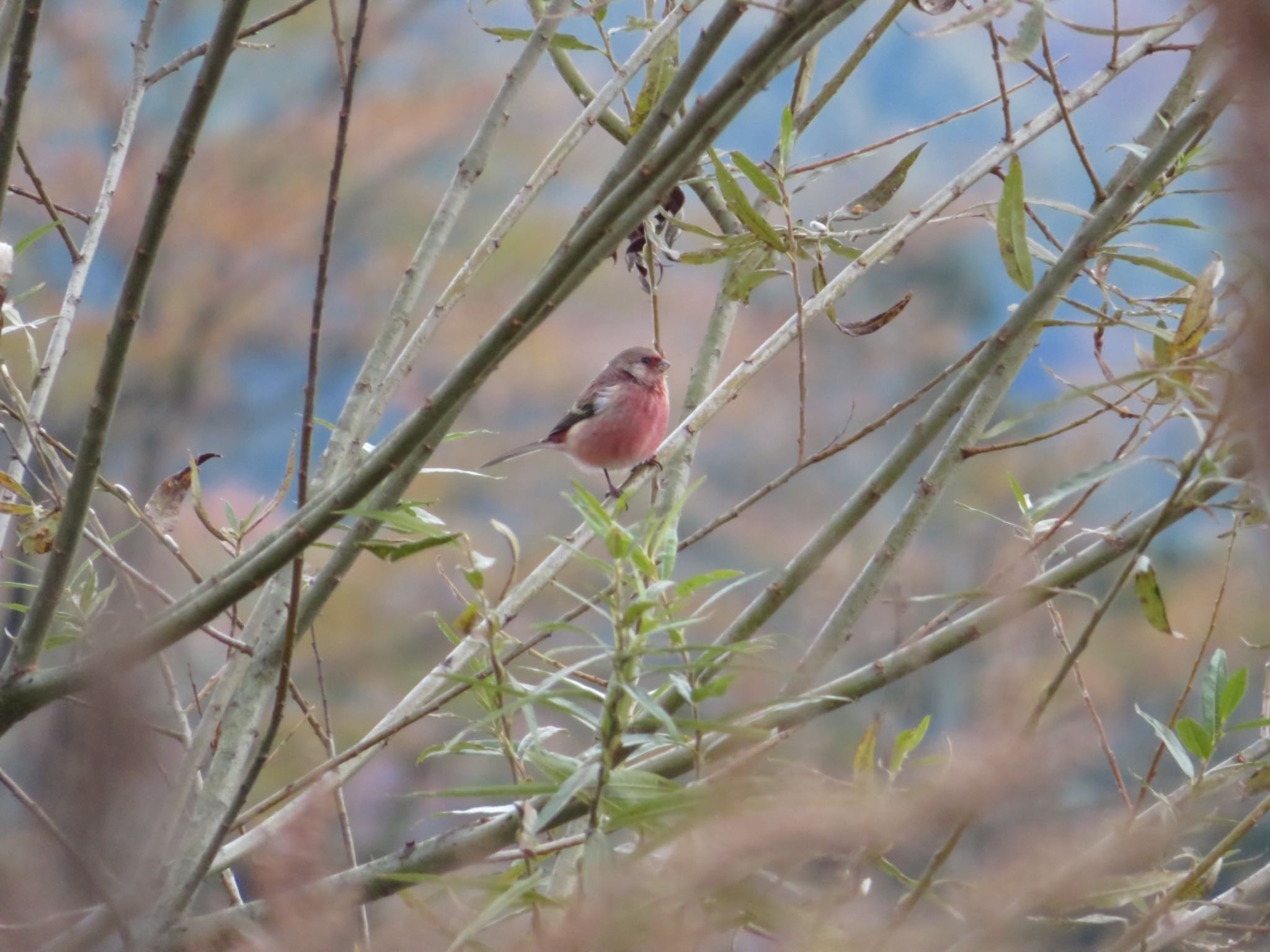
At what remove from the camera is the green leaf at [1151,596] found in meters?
1.08

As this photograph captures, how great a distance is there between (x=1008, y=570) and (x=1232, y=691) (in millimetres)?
433

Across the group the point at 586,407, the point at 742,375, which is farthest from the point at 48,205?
the point at 586,407

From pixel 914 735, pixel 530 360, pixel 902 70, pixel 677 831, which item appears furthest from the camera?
pixel 530 360

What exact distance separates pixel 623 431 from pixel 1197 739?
282 centimetres

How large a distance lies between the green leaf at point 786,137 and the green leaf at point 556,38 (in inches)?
10.3

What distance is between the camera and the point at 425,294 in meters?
8.01

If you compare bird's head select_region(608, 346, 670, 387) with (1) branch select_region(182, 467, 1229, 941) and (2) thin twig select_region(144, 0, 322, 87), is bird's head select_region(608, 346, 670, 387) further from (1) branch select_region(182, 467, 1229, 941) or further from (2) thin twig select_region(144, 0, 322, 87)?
(1) branch select_region(182, 467, 1229, 941)

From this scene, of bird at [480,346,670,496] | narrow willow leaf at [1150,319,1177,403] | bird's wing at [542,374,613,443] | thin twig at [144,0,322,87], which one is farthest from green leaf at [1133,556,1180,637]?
bird's wing at [542,374,613,443]

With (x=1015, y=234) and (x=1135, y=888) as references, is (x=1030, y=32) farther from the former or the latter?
(x=1135, y=888)

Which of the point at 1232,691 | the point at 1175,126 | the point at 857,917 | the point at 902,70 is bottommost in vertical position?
the point at 1232,691

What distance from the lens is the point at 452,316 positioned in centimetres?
776

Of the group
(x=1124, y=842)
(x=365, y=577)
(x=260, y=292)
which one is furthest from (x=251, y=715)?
(x=260, y=292)

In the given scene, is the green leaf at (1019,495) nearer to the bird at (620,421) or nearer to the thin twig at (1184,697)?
the thin twig at (1184,697)

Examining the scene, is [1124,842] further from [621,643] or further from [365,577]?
[365,577]
